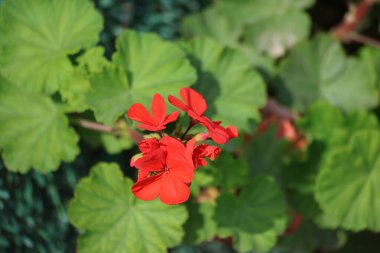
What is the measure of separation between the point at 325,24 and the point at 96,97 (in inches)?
59.5

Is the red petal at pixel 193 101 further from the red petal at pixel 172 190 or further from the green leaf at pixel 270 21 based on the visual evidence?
the green leaf at pixel 270 21

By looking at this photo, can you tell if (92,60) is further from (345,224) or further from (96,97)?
(345,224)

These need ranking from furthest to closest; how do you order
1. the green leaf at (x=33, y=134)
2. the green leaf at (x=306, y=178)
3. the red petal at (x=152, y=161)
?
the green leaf at (x=306, y=178), the green leaf at (x=33, y=134), the red petal at (x=152, y=161)

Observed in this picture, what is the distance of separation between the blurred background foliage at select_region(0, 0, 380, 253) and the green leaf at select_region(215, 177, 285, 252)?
0.97 ft

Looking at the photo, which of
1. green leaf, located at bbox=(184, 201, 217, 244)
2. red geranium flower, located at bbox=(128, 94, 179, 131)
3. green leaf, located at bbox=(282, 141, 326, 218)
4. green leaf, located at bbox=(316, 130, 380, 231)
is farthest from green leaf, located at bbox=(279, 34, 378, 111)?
red geranium flower, located at bbox=(128, 94, 179, 131)

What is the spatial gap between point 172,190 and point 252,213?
1.87ft

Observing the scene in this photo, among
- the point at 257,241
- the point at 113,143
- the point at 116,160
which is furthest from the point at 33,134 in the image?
the point at 257,241

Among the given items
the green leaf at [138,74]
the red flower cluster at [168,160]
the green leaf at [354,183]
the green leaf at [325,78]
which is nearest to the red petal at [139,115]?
the red flower cluster at [168,160]

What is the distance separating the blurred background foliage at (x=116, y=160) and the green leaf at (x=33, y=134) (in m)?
0.09

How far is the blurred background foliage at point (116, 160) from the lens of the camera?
1.41m

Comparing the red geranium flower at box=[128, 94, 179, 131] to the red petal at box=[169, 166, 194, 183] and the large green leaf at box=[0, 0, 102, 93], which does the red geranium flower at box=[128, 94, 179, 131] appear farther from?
the large green leaf at box=[0, 0, 102, 93]

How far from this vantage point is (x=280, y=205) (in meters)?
1.49

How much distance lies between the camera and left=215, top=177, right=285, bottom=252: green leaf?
1.47 meters

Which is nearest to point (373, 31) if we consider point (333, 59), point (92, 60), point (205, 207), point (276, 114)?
point (333, 59)
